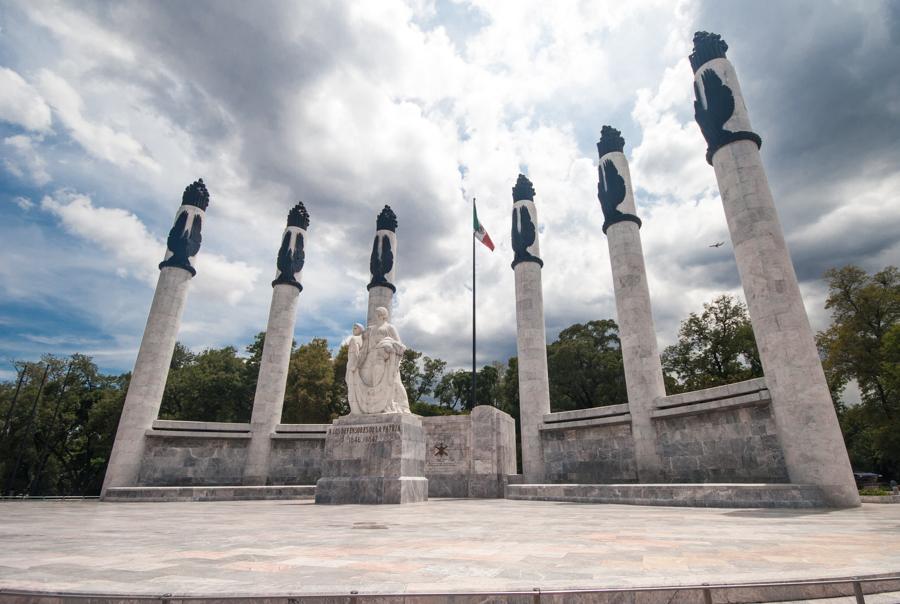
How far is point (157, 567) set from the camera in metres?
3.40

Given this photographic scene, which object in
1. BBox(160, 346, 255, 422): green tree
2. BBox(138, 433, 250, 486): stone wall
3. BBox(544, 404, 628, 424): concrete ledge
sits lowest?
BBox(138, 433, 250, 486): stone wall

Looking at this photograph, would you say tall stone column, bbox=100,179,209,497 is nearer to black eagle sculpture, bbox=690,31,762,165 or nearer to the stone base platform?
the stone base platform

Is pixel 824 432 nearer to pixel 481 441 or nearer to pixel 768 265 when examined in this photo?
pixel 768 265

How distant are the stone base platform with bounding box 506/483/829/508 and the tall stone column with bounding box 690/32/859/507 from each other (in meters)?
0.96

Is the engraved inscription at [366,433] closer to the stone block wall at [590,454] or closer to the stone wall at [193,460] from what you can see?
the stone block wall at [590,454]

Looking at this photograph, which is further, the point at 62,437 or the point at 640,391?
the point at 62,437

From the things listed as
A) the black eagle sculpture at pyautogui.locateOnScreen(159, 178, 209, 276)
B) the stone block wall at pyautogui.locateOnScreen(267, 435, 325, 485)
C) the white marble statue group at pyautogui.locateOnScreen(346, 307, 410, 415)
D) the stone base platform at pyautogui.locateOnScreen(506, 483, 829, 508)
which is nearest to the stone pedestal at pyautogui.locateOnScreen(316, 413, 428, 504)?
the white marble statue group at pyautogui.locateOnScreen(346, 307, 410, 415)

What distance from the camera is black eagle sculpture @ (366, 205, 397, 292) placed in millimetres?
25672

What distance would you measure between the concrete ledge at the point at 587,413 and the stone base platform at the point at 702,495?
4.55m

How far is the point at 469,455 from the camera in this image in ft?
56.4

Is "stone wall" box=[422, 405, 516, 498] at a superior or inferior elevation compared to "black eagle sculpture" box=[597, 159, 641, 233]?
inferior

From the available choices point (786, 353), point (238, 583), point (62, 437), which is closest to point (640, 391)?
point (786, 353)

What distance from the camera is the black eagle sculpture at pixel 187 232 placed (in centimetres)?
2162

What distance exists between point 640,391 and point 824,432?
605cm
